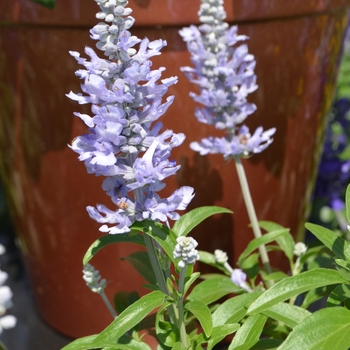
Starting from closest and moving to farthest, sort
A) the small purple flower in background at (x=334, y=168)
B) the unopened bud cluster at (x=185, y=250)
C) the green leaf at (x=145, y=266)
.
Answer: the unopened bud cluster at (x=185, y=250) → the green leaf at (x=145, y=266) → the small purple flower in background at (x=334, y=168)

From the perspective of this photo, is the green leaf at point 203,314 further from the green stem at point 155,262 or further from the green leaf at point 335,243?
the green leaf at point 335,243

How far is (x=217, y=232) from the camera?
1295mm

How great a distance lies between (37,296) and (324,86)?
2.85 ft

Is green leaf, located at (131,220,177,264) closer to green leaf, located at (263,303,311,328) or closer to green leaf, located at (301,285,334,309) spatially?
green leaf, located at (263,303,311,328)

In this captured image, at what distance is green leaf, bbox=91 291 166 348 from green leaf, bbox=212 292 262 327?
170 mm

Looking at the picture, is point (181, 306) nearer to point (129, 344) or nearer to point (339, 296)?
point (129, 344)

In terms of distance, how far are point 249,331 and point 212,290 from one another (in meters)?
0.16

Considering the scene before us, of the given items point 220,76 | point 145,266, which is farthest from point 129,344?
point 220,76

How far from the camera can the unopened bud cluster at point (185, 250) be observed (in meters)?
0.68

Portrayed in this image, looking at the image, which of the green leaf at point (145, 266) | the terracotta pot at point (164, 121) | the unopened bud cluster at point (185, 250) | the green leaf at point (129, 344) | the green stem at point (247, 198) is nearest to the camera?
the unopened bud cluster at point (185, 250)

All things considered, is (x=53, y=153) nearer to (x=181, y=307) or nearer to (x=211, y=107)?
(x=211, y=107)

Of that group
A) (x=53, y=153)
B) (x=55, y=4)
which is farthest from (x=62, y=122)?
(x=55, y=4)

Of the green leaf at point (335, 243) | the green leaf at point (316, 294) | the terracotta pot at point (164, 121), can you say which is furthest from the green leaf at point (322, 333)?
the terracotta pot at point (164, 121)

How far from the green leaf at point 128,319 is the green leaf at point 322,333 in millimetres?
161
